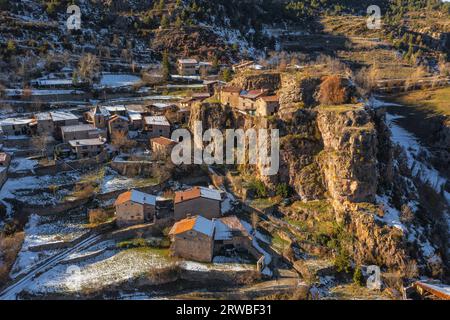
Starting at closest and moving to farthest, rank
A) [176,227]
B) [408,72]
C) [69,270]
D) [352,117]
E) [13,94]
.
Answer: [69,270]
[176,227]
[352,117]
[13,94]
[408,72]

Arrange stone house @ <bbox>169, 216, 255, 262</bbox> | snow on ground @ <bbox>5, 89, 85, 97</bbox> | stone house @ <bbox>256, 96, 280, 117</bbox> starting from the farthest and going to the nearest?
snow on ground @ <bbox>5, 89, 85, 97</bbox> → stone house @ <bbox>256, 96, 280, 117</bbox> → stone house @ <bbox>169, 216, 255, 262</bbox>

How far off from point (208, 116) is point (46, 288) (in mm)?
23182

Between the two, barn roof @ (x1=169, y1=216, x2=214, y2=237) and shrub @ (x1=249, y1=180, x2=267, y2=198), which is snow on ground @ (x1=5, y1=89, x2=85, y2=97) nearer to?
shrub @ (x1=249, y1=180, x2=267, y2=198)

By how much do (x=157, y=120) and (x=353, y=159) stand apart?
71.3 ft

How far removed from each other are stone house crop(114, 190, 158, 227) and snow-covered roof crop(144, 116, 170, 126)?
12.3 meters

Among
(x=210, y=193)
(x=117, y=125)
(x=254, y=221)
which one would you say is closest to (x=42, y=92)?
(x=117, y=125)

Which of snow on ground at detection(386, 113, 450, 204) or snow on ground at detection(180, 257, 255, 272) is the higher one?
snow on ground at detection(386, 113, 450, 204)

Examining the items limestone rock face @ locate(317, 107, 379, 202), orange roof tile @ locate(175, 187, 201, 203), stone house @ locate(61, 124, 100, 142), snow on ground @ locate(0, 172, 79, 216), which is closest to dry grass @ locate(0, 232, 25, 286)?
snow on ground @ locate(0, 172, 79, 216)

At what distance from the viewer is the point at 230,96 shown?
143 ft

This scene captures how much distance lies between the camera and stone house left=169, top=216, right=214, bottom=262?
28938mm

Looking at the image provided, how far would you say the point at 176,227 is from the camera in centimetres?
3042

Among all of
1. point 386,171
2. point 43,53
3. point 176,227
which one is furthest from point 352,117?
point 43,53

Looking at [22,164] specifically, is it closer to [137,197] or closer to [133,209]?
[137,197]

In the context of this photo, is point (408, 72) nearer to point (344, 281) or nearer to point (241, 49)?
point (241, 49)
